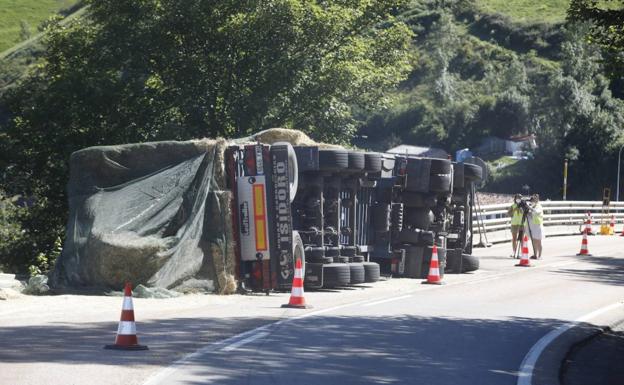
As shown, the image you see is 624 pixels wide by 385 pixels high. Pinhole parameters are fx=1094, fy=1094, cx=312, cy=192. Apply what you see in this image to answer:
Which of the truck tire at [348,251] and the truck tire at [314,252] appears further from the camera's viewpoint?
the truck tire at [348,251]

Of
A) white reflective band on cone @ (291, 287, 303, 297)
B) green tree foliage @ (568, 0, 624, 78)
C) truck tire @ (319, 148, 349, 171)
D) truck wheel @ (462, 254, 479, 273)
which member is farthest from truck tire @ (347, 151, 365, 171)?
truck wheel @ (462, 254, 479, 273)

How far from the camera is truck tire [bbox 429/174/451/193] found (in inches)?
837

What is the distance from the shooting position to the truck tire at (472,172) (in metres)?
22.9

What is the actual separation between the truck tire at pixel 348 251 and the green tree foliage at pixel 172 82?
1362cm

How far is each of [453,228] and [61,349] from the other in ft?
44.3

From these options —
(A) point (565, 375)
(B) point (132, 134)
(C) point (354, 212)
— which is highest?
(B) point (132, 134)

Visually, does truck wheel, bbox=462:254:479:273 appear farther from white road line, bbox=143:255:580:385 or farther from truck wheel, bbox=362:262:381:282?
white road line, bbox=143:255:580:385

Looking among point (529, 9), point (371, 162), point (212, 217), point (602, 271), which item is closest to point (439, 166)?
point (371, 162)

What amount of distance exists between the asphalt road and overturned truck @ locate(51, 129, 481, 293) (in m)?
0.59

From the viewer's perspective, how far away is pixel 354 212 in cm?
1964

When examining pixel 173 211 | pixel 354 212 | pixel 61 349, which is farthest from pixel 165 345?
pixel 354 212

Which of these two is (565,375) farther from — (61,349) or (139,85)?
(139,85)

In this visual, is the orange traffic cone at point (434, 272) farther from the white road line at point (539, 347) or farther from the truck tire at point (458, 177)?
the white road line at point (539, 347)

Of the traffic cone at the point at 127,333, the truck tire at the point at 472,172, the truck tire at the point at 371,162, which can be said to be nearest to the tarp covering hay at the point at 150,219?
the truck tire at the point at 371,162
